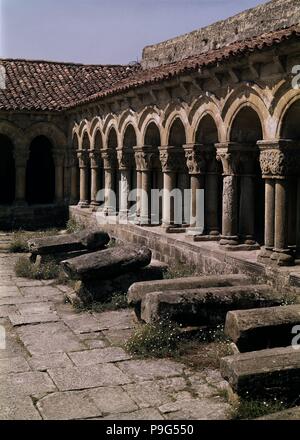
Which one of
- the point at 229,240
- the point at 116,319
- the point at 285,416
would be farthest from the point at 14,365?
the point at 229,240

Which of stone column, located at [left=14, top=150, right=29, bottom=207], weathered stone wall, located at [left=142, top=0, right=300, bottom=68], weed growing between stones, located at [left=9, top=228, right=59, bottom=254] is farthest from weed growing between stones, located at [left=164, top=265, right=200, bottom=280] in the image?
stone column, located at [left=14, top=150, right=29, bottom=207]

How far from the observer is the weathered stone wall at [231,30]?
35.7ft

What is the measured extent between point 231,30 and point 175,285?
711 cm

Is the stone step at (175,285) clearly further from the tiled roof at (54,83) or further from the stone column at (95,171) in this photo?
the stone column at (95,171)

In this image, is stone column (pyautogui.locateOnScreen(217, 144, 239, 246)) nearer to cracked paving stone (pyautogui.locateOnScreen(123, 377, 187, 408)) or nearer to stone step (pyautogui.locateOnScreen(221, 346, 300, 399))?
cracked paving stone (pyautogui.locateOnScreen(123, 377, 187, 408))

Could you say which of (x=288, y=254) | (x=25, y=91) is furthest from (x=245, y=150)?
(x=25, y=91)

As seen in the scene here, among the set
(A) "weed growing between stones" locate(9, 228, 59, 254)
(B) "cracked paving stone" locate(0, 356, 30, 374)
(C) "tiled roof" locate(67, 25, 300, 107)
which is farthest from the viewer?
(A) "weed growing between stones" locate(9, 228, 59, 254)

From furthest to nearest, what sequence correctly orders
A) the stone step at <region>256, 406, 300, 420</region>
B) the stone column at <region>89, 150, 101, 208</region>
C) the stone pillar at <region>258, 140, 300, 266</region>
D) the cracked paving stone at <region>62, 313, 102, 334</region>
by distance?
the stone column at <region>89, 150, 101, 208</region>, the stone pillar at <region>258, 140, 300, 266</region>, the cracked paving stone at <region>62, 313, 102, 334</region>, the stone step at <region>256, 406, 300, 420</region>

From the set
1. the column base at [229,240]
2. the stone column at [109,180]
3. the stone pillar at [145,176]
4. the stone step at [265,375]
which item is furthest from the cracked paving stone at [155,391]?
the stone column at [109,180]

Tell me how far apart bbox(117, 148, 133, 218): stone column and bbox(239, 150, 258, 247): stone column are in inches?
209

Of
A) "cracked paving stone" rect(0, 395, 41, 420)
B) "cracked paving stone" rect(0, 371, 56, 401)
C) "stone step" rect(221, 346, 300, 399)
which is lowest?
"cracked paving stone" rect(0, 395, 41, 420)

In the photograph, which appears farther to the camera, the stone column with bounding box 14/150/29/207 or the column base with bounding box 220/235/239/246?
the stone column with bounding box 14/150/29/207

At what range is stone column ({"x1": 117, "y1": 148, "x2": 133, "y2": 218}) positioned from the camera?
15422mm

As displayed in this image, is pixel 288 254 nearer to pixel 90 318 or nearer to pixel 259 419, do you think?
pixel 90 318
